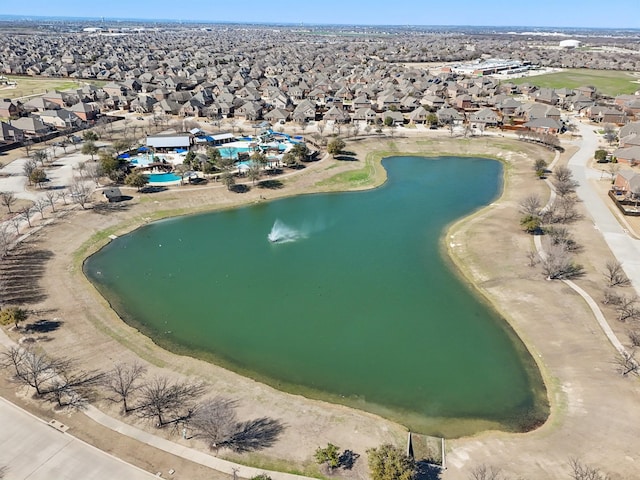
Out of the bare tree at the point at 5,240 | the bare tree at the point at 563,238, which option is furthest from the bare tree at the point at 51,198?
the bare tree at the point at 563,238

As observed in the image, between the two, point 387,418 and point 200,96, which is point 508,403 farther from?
point 200,96

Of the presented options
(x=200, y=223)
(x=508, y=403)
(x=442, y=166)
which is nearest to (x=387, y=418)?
(x=508, y=403)

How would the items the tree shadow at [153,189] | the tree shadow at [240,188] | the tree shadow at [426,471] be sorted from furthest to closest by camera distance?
the tree shadow at [240,188] → the tree shadow at [153,189] → the tree shadow at [426,471]

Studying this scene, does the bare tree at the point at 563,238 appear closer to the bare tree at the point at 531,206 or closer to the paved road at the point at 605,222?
the paved road at the point at 605,222

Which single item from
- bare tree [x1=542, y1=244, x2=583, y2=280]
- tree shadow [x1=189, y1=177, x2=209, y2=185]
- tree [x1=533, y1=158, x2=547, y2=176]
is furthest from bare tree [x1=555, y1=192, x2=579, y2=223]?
tree shadow [x1=189, y1=177, x2=209, y2=185]

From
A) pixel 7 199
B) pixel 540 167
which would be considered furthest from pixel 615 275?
pixel 7 199
